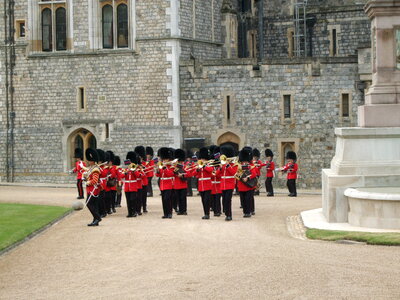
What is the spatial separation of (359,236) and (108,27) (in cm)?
2096

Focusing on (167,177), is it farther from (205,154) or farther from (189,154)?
(189,154)

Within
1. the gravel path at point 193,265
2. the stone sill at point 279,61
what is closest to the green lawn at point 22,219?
the gravel path at point 193,265

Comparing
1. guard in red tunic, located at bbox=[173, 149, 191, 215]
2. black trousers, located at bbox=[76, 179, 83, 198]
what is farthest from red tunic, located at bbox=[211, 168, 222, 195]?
black trousers, located at bbox=[76, 179, 83, 198]

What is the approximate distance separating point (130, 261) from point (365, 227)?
16.0 feet

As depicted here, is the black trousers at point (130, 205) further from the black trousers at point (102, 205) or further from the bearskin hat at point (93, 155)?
the bearskin hat at point (93, 155)

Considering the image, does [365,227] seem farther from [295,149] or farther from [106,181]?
[295,149]

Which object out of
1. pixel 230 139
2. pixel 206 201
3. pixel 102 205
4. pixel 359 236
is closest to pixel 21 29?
pixel 230 139

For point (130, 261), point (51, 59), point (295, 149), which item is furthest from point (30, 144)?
point (130, 261)

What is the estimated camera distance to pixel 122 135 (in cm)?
3528

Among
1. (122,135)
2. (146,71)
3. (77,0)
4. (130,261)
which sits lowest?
(130,261)

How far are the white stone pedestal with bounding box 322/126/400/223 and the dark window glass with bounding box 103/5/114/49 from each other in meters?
17.8

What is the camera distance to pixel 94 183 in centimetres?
2080

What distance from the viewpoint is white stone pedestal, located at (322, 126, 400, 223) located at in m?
18.9

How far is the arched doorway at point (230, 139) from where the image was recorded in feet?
113
